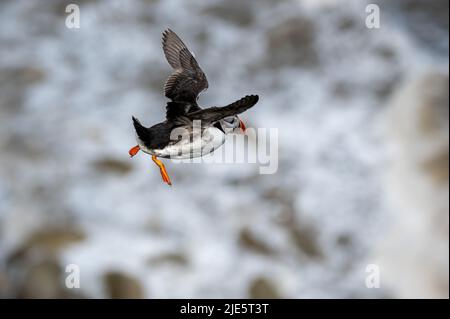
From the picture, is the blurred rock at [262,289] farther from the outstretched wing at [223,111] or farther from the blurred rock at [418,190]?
the outstretched wing at [223,111]

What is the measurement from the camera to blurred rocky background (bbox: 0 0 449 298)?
439cm

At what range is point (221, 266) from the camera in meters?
4.45

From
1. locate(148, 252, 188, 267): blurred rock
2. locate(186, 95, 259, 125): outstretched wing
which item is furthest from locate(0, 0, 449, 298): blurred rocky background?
locate(186, 95, 259, 125): outstretched wing

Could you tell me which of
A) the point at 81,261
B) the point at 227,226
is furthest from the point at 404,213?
the point at 81,261

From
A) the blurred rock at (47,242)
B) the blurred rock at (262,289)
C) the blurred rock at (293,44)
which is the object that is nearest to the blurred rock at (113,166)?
the blurred rock at (47,242)

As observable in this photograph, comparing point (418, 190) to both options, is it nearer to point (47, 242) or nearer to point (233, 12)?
point (233, 12)

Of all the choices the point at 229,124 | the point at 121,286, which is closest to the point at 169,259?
the point at 121,286

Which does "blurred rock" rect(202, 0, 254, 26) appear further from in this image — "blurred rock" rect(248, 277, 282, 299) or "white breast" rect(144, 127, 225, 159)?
"white breast" rect(144, 127, 225, 159)

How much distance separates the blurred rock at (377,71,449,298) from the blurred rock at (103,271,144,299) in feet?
5.58

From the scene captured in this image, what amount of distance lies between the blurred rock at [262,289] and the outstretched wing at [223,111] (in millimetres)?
2606

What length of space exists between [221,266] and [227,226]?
0.30 m

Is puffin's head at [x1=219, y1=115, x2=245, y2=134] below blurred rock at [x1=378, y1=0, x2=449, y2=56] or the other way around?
below
